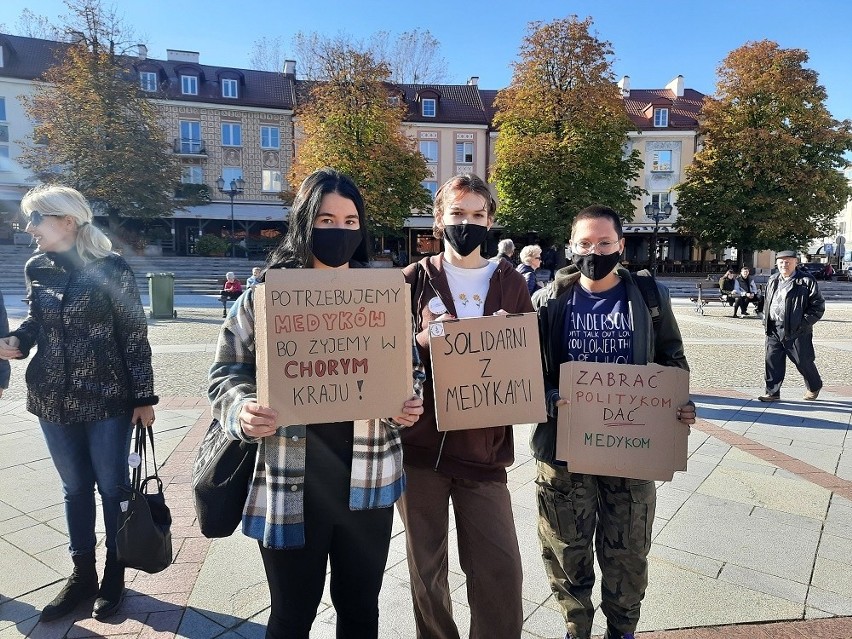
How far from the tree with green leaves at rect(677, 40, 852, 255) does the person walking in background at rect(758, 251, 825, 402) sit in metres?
27.4

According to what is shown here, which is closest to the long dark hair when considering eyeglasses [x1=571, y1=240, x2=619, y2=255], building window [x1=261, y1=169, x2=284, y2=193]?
eyeglasses [x1=571, y1=240, x2=619, y2=255]

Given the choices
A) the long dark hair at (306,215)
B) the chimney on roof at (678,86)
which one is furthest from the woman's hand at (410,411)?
the chimney on roof at (678,86)

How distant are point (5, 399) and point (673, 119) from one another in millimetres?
42712

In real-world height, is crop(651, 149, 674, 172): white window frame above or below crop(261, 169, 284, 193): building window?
above

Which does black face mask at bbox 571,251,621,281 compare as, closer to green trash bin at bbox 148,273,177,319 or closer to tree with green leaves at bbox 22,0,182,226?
green trash bin at bbox 148,273,177,319

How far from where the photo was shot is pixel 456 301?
230 cm

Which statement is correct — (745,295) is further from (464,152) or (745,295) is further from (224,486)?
(464,152)

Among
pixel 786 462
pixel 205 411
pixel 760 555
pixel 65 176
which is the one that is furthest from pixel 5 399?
pixel 65 176

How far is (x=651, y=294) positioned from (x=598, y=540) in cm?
113

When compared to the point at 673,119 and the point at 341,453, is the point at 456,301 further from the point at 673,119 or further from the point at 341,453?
the point at 673,119

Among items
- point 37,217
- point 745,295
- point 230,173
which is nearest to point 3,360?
point 37,217

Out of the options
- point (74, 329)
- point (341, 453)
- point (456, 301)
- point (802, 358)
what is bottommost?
point (802, 358)

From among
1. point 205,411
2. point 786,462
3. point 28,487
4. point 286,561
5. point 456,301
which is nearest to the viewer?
point 286,561

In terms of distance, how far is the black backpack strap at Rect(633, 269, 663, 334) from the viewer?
2387 millimetres
